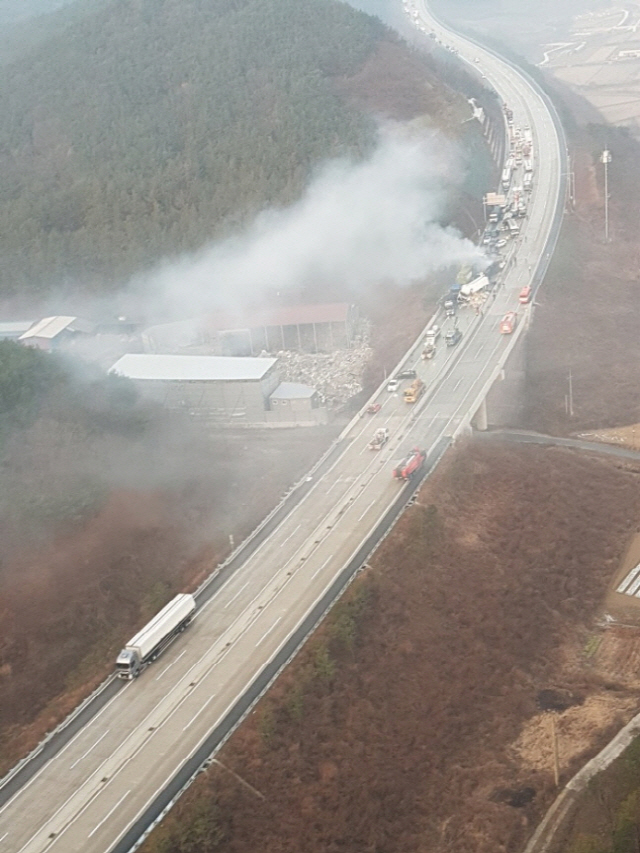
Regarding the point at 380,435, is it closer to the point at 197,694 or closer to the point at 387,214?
the point at 197,694

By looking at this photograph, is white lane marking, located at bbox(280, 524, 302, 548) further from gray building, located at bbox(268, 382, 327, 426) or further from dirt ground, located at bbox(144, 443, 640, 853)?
gray building, located at bbox(268, 382, 327, 426)

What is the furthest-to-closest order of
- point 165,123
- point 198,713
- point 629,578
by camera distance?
point 165,123, point 629,578, point 198,713

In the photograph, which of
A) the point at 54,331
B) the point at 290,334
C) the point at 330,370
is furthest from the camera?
the point at 54,331

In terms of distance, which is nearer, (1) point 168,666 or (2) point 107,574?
(1) point 168,666

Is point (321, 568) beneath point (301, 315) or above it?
above

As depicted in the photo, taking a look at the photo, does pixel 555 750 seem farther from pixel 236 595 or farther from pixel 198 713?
pixel 236 595

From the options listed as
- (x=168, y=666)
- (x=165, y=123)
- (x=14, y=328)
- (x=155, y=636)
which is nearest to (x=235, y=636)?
(x=168, y=666)
